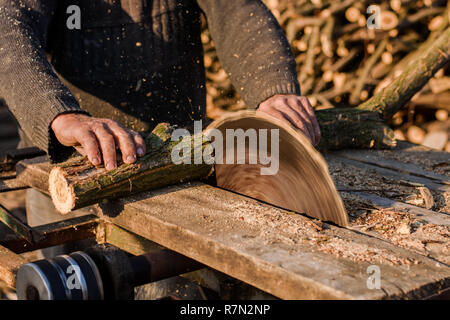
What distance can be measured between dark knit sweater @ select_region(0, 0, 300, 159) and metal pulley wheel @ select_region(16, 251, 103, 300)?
1278 mm

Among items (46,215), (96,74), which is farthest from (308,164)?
(46,215)

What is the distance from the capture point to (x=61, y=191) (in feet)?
6.64

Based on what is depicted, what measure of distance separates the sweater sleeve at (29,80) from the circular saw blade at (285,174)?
624 mm

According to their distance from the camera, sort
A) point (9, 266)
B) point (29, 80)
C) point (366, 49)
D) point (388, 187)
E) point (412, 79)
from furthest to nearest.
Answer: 1. point (366, 49)
2. point (412, 79)
3. point (388, 187)
4. point (29, 80)
5. point (9, 266)

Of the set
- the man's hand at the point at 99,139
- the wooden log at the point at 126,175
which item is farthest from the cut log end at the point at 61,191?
the man's hand at the point at 99,139

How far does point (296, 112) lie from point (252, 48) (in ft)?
2.42

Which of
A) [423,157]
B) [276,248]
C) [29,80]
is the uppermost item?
[29,80]

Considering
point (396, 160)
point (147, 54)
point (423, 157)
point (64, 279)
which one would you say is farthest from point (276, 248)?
point (147, 54)

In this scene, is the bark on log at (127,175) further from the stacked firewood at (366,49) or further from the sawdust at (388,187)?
the stacked firewood at (366,49)

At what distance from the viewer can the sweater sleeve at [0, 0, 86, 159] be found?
2.20 m

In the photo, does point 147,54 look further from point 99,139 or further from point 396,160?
point 396,160

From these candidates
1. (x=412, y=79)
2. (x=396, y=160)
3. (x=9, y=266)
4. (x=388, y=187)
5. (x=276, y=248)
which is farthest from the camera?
(x=412, y=79)

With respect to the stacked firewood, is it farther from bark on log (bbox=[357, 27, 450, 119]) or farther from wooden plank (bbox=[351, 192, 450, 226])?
wooden plank (bbox=[351, 192, 450, 226])

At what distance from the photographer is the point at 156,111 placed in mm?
3156
